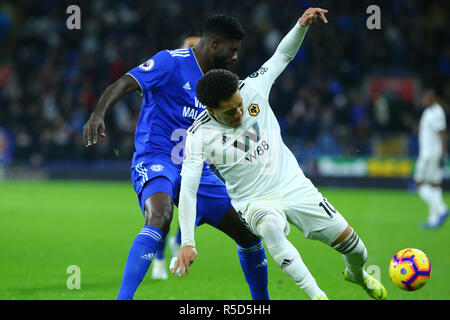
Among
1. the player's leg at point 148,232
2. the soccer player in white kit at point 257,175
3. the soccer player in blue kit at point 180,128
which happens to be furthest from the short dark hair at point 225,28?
the player's leg at point 148,232

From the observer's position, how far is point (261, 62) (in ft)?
64.8

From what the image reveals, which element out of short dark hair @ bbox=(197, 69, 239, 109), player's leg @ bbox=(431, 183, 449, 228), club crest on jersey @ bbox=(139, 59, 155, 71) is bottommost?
player's leg @ bbox=(431, 183, 449, 228)

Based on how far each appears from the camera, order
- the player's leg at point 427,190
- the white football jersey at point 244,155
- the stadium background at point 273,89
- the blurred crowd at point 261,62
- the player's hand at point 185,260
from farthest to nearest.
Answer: the blurred crowd at point 261,62 → the stadium background at point 273,89 → the player's leg at point 427,190 → the white football jersey at point 244,155 → the player's hand at point 185,260

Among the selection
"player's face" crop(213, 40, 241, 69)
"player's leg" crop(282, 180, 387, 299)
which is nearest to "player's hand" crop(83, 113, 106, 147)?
"player's face" crop(213, 40, 241, 69)

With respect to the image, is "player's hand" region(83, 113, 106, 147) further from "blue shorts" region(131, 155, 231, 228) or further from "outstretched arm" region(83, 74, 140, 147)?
"blue shorts" region(131, 155, 231, 228)

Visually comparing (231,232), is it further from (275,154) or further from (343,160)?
(343,160)

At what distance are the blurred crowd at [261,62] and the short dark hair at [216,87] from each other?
1365 cm

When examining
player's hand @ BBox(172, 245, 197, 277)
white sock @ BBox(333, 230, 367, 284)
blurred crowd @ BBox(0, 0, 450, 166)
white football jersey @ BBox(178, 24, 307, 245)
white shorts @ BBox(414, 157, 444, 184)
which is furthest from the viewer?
blurred crowd @ BBox(0, 0, 450, 166)

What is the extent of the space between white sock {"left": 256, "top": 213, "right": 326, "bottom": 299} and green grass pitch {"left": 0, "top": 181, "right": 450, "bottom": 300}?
1324 millimetres

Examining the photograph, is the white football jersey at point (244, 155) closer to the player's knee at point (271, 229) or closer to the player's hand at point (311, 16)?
the player's knee at point (271, 229)

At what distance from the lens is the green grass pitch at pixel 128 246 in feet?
19.1

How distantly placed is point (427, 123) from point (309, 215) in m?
7.84

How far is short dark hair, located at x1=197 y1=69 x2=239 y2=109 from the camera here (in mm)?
4242

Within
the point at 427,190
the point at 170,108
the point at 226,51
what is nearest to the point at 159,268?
the point at 170,108
